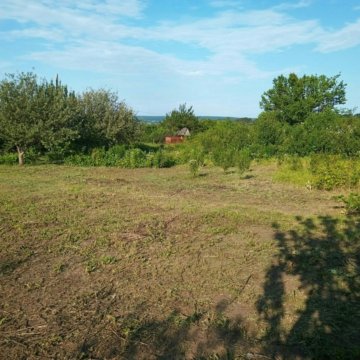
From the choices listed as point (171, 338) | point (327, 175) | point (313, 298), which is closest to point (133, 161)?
point (327, 175)

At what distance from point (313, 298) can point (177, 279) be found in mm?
1482

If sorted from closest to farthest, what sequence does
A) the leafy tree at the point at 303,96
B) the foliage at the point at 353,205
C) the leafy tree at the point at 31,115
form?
the foliage at the point at 353,205 < the leafy tree at the point at 31,115 < the leafy tree at the point at 303,96

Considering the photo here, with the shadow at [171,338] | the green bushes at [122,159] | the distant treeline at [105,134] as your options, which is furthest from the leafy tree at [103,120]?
the shadow at [171,338]

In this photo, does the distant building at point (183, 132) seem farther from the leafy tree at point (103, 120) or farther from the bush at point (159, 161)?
the bush at point (159, 161)

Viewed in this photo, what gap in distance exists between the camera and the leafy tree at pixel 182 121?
3753cm

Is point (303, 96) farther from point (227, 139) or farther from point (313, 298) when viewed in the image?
point (313, 298)

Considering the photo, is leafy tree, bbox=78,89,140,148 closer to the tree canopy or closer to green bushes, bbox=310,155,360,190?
the tree canopy

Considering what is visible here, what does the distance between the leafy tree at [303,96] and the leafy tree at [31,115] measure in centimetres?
2402

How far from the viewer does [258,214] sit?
305 inches

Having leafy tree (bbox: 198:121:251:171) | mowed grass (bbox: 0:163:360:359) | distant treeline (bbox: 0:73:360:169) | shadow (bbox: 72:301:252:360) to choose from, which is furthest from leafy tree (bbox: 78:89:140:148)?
shadow (bbox: 72:301:252:360)

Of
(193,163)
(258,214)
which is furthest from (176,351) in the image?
(193,163)

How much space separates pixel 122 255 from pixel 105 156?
12124 millimetres

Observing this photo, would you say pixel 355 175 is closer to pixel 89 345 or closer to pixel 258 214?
pixel 258 214

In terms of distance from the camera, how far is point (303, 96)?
36.8 meters
